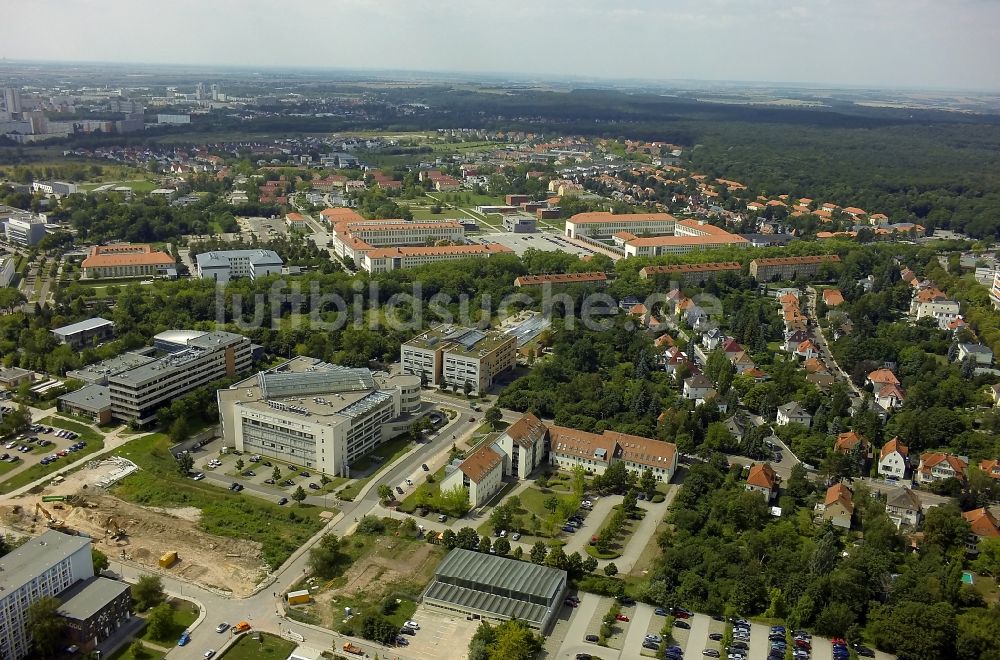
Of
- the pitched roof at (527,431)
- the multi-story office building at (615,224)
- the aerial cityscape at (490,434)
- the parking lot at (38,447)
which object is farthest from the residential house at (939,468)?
the multi-story office building at (615,224)

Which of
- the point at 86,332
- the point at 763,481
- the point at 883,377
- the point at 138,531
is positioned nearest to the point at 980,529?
the point at 763,481

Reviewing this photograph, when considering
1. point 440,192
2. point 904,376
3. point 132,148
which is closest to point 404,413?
point 904,376

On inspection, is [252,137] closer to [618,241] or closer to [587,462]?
[618,241]

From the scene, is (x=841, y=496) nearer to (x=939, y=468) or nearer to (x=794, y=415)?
(x=939, y=468)

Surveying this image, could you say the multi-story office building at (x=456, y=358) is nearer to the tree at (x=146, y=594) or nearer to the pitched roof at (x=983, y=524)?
the tree at (x=146, y=594)

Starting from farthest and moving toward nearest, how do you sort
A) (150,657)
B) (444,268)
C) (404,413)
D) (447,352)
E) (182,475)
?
1. (444,268)
2. (447,352)
3. (404,413)
4. (182,475)
5. (150,657)

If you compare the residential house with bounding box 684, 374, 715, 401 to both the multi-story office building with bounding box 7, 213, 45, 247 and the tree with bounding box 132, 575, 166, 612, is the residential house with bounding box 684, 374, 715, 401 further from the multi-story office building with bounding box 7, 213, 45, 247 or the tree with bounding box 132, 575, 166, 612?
the multi-story office building with bounding box 7, 213, 45, 247
